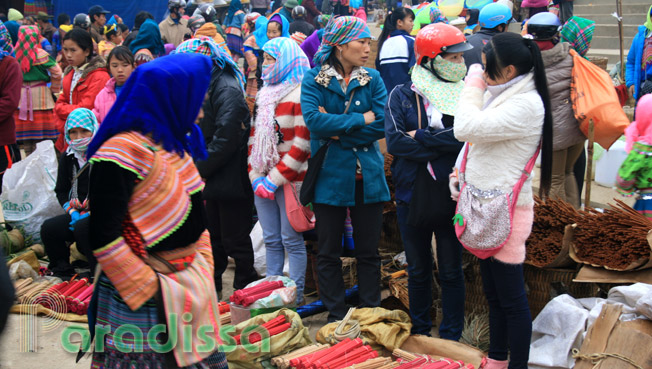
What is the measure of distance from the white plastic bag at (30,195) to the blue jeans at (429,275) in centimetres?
373

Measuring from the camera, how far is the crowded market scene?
2.71 m

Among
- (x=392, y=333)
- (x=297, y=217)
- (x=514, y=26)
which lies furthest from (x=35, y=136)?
(x=514, y=26)

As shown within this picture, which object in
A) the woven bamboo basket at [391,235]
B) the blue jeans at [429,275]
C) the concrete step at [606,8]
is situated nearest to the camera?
the blue jeans at [429,275]

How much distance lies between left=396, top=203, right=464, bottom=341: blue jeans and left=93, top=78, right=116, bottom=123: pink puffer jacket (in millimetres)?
3142

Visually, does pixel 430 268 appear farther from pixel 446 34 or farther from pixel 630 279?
pixel 446 34

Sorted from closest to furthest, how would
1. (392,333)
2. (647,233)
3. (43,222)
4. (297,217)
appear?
1. (647,233)
2. (392,333)
3. (297,217)
4. (43,222)

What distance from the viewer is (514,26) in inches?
544

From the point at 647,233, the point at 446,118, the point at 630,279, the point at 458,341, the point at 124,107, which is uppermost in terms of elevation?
the point at 124,107

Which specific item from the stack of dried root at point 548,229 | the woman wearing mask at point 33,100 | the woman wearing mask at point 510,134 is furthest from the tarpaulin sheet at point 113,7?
the woman wearing mask at point 510,134

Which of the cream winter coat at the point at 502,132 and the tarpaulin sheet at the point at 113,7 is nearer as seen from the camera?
the cream winter coat at the point at 502,132

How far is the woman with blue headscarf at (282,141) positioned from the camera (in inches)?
193

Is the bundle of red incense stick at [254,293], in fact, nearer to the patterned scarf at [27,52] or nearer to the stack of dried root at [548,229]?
the stack of dried root at [548,229]

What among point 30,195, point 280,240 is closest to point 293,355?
point 280,240

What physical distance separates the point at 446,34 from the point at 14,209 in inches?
180
